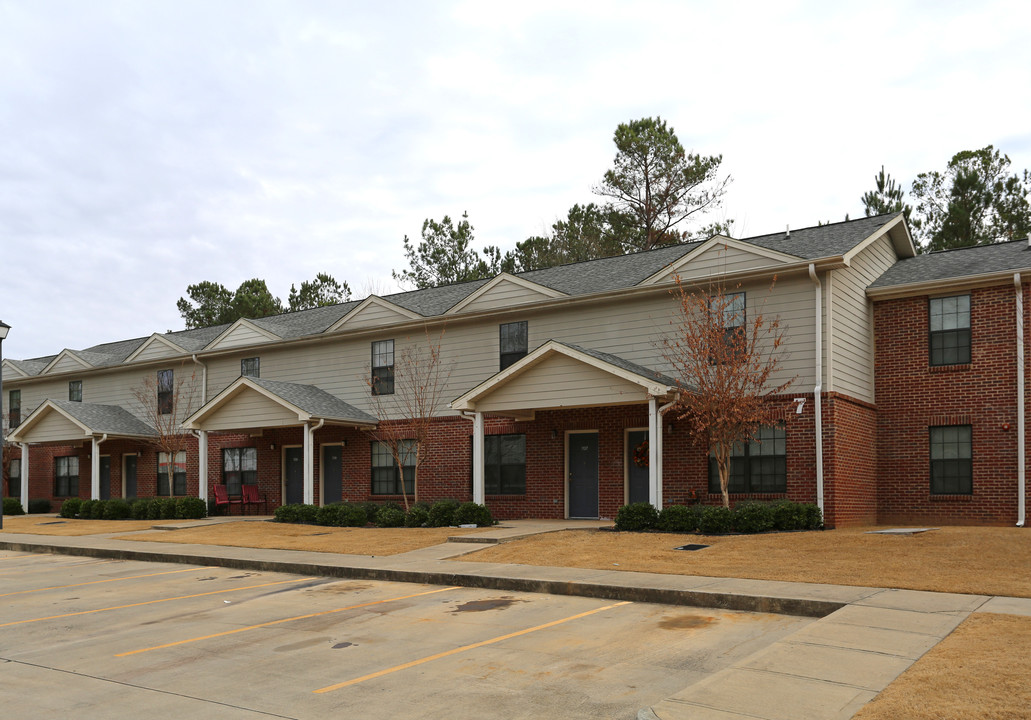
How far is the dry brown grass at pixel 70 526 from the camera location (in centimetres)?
2312

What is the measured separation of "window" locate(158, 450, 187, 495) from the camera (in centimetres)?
3077

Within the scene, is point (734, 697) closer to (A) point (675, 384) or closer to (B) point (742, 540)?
(B) point (742, 540)

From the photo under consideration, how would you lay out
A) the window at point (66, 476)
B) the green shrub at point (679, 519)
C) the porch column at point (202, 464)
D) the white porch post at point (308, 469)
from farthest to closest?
the window at point (66, 476) → the porch column at point (202, 464) → the white porch post at point (308, 469) → the green shrub at point (679, 519)

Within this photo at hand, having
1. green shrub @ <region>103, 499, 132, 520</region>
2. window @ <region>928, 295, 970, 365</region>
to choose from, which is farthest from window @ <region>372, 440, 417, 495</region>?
window @ <region>928, 295, 970, 365</region>

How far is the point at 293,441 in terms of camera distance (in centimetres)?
2762

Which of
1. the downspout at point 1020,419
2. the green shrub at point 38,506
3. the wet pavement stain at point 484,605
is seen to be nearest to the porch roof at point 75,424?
the green shrub at point 38,506

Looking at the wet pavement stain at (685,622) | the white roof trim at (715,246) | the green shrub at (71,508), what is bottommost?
the green shrub at (71,508)

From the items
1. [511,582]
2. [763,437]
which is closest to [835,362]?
[763,437]

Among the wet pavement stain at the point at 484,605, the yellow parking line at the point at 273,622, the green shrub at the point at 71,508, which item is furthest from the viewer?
the green shrub at the point at 71,508

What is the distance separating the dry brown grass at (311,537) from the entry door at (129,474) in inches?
448

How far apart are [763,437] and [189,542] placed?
42.0ft

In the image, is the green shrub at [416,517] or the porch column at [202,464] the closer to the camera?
the green shrub at [416,517]

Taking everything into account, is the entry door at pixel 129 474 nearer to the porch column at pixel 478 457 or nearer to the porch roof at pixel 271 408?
the porch roof at pixel 271 408

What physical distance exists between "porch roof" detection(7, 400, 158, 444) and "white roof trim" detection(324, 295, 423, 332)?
924 cm
